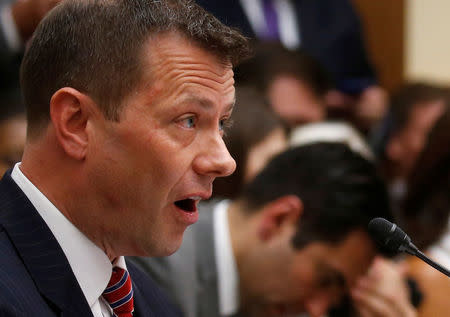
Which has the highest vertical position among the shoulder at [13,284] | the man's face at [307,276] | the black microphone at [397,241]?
the shoulder at [13,284]

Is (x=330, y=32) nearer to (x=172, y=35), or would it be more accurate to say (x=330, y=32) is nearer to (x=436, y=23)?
(x=436, y=23)

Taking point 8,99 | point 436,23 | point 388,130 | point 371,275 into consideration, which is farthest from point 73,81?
point 436,23

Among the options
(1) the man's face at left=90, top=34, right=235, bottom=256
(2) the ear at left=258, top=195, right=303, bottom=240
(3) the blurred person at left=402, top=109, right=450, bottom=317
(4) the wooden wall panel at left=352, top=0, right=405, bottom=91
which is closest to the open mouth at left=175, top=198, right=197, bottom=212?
(1) the man's face at left=90, top=34, right=235, bottom=256

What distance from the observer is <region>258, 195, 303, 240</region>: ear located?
182 centimetres

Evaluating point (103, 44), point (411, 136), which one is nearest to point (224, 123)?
point (103, 44)

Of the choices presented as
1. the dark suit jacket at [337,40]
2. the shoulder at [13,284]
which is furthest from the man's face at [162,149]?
the dark suit jacket at [337,40]

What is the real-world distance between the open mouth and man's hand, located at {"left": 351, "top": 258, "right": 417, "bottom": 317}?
100 centimetres

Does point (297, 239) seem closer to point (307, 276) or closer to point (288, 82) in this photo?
point (307, 276)

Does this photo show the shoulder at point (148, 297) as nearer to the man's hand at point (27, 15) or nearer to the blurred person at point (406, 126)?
the man's hand at point (27, 15)

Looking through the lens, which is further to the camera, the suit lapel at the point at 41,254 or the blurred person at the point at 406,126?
the blurred person at the point at 406,126

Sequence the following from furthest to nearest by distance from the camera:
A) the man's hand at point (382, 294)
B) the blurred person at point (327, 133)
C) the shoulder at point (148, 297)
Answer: the blurred person at point (327, 133)
the man's hand at point (382, 294)
the shoulder at point (148, 297)

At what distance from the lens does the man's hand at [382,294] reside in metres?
1.88

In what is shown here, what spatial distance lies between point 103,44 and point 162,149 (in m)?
0.14

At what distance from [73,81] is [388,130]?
223 cm
